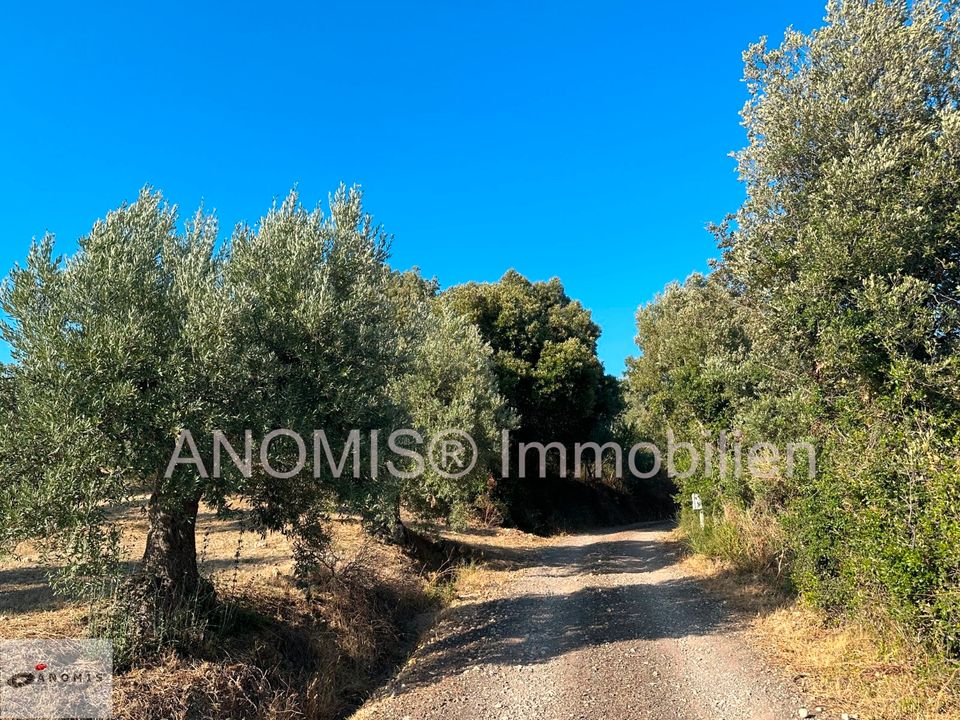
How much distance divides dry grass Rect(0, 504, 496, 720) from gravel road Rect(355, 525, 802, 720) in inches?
33.1

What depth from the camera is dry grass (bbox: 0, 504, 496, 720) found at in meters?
7.47

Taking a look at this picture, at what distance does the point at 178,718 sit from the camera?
22.7 feet

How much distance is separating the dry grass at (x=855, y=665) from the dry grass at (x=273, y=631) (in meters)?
6.56

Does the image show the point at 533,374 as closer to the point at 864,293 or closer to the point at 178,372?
the point at 864,293

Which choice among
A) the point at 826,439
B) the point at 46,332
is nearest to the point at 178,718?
the point at 46,332

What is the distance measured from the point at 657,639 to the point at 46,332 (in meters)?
10.4

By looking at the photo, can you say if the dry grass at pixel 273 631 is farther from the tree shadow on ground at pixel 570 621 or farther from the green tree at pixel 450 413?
the green tree at pixel 450 413

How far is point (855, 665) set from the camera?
785 cm

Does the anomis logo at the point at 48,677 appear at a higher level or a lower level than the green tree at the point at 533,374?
lower

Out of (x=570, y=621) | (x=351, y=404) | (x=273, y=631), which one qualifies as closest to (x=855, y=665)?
(x=570, y=621)

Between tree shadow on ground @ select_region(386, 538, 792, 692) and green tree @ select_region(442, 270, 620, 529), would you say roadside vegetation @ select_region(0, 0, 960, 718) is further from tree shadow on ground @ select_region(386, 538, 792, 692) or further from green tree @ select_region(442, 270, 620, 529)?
green tree @ select_region(442, 270, 620, 529)

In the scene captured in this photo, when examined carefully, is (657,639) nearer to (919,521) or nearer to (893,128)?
(919,521)

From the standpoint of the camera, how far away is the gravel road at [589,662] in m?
7.58

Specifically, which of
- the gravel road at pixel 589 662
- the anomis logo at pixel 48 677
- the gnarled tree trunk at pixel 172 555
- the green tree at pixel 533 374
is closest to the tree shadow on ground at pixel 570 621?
the gravel road at pixel 589 662
